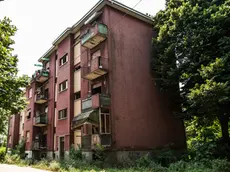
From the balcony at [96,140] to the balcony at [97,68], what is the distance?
17.1ft

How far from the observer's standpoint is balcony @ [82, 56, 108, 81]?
17877 mm

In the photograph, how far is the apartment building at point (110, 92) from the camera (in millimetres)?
17031

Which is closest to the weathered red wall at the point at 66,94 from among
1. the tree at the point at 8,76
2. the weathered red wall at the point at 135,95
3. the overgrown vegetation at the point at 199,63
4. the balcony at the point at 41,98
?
the balcony at the point at 41,98

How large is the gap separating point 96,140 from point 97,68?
571 cm

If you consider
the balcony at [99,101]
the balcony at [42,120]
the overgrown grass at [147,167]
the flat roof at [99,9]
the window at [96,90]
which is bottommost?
the overgrown grass at [147,167]

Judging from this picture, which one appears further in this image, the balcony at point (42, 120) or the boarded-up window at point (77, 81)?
the balcony at point (42, 120)

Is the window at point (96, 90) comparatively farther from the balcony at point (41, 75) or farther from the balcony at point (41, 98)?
the balcony at point (41, 75)

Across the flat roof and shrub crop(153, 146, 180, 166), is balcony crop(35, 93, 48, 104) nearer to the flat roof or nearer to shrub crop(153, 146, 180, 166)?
the flat roof

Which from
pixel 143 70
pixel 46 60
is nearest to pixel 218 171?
pixel 143 70

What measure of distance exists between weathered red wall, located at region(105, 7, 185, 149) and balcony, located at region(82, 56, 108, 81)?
1.84 feet

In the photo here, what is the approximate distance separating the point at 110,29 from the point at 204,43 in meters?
7.82

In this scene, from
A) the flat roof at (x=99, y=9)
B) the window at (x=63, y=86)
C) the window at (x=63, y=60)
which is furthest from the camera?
the window at (x=63, y=60)

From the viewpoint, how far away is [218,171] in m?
10.9

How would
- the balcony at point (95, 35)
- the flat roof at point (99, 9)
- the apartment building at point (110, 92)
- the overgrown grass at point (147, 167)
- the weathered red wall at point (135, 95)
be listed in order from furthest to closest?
the flat roof at point (99, 9), the balcony at point (95, 35), the weathered red wall at point (135, 95), the apartment building at point (110, 92), the overgrown grass at point (147, 167)
